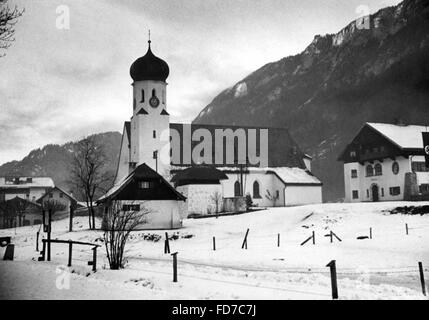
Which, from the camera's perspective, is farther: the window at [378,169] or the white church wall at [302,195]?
the white church wall at [302,195]

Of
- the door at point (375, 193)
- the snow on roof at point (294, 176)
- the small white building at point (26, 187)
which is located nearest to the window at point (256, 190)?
the snow on roof at point (294, 176)

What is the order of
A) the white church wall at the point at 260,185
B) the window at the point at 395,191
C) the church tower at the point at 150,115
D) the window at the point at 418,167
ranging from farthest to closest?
the white church wall at the point at 260,185, the church tower at the point at 150,115, the window at the point at 395,191, the window at the point at 418,167

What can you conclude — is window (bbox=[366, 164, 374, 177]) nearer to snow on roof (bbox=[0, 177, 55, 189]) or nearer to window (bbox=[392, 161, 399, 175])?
window (bbox=[392, 161, 399, 175])

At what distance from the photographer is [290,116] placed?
129625 millimetres

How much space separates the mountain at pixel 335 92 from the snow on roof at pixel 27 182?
40.1 meters

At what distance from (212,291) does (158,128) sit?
154ft

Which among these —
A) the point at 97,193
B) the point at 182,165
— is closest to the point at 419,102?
the point at 182,165

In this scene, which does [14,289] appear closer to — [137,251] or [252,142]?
[137,251]

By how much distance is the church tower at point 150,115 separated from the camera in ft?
180

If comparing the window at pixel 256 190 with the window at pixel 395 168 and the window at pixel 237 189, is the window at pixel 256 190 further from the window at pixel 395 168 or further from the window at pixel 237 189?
the window at pixel 395 168

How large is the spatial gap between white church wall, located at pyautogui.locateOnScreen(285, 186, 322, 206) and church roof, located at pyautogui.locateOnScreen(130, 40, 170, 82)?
846 inches

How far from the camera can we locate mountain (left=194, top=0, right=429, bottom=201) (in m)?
90.0

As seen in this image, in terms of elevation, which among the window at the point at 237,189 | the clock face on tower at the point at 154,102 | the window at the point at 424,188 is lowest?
the window at the point at 424,188

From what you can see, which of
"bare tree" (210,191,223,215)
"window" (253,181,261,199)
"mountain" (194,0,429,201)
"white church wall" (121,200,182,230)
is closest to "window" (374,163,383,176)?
"window" (253,181,261,199)
